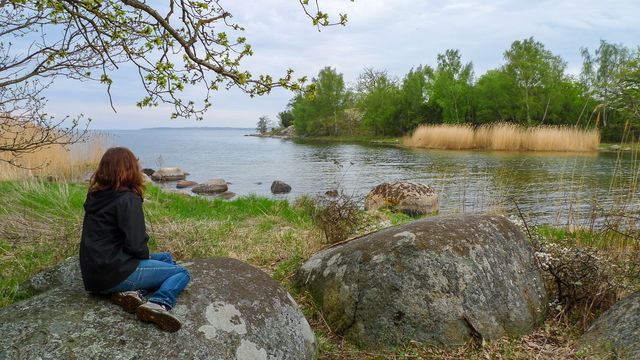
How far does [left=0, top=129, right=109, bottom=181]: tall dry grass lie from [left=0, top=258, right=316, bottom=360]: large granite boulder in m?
11.9

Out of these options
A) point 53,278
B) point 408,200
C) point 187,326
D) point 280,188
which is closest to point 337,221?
point 53,278

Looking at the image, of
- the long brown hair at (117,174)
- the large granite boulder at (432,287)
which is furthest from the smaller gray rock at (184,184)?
the long brown hair at (117,174)

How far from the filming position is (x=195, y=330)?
3090 millimetres

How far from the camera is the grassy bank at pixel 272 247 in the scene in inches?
158

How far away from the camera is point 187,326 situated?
3.09m

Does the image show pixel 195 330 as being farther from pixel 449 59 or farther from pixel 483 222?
pixel 449 59

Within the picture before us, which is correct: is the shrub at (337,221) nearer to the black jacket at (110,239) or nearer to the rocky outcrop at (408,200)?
the black jacket at (110,239)

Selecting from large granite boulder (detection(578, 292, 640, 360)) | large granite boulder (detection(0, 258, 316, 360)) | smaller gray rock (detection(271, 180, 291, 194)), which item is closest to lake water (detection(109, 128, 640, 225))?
smaller gray rock (detection(271, 180, 291, 194))

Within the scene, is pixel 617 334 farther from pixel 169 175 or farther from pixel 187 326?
pixel 169 175

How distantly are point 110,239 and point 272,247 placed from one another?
397 cm

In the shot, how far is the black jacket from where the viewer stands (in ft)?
10.2

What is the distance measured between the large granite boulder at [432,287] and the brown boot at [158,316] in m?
1.85

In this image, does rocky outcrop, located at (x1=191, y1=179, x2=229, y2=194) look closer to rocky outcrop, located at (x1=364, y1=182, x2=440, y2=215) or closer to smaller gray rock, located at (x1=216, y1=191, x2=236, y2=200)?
smaller gray rock, located at (x1=216, y1=191, x2=236, y2=200)

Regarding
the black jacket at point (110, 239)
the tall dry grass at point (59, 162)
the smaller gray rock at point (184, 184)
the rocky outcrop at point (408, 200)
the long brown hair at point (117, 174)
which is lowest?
the smaller gray rock at point (184, 184)
